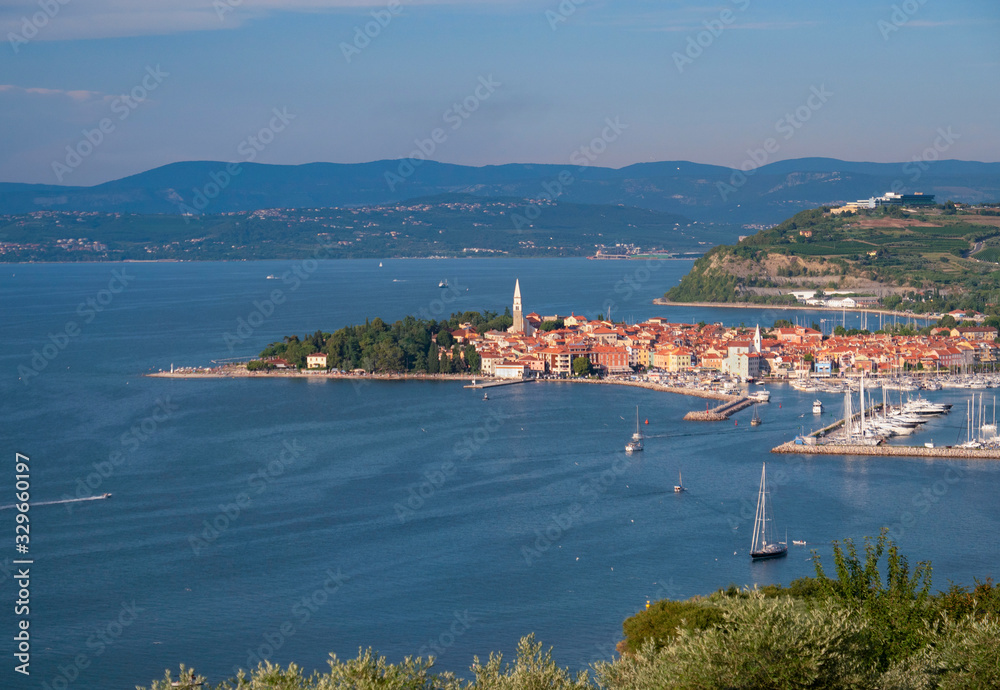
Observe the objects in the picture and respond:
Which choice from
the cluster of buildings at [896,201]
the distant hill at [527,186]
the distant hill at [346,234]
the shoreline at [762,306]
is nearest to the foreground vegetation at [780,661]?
the shoreline at [762,306]

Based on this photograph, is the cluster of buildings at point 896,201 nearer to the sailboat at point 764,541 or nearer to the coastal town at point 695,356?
the coastal town at point 695,356

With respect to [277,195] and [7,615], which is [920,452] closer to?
[7,615]

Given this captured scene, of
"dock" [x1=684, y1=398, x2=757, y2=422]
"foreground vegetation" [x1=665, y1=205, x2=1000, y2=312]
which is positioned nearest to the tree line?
"dock" [x1=684, y1=398, x2=757, y2=422]

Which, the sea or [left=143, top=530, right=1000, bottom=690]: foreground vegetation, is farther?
the sea

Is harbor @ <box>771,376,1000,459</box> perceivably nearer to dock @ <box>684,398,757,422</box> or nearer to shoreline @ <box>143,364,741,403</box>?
dock @ <box>684,398,757,422</box>

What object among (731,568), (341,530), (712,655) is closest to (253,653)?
(341,530)

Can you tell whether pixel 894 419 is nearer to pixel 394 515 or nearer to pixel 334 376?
pixel 394 515

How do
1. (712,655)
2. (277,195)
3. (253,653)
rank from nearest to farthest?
(712,655), (253,653), (277,195)
